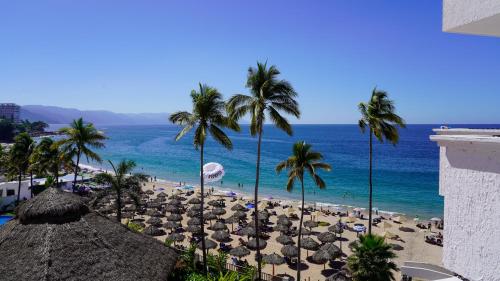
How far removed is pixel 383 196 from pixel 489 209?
57.6m

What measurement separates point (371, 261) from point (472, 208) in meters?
10.7

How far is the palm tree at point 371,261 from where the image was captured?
12766 mm

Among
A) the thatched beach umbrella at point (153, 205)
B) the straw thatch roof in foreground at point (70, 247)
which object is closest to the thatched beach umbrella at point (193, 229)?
the thatched beach umbrella at point (153, 205)

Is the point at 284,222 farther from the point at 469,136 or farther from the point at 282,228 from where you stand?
the point at 469,136

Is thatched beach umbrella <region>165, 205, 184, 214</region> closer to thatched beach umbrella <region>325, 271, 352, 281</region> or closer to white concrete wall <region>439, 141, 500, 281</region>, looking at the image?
thatched beach umbrella <region>325, 271, 352, 281</region>

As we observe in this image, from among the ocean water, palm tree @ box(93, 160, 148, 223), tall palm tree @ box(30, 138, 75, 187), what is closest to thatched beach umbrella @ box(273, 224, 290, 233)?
palm tree @ box(93, 160, 148, 223)

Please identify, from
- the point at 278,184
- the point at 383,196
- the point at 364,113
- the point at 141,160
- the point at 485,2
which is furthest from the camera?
the point at 141,160

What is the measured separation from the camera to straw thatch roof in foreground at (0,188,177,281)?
10672mm

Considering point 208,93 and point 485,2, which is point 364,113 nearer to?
point 208,93

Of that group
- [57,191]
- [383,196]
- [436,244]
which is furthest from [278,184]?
[57,191]

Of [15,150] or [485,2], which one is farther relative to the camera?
[15,150]

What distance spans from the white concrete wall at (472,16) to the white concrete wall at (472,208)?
133 cm

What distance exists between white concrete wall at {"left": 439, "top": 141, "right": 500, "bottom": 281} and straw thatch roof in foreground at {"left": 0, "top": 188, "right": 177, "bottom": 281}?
10.5 meters

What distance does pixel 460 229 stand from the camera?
10.8 feet
